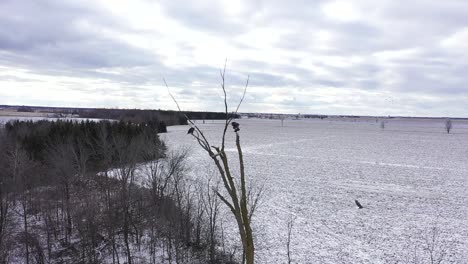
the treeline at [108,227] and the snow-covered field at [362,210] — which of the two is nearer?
the snow-covered field at [362,210]

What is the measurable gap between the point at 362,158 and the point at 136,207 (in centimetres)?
3084

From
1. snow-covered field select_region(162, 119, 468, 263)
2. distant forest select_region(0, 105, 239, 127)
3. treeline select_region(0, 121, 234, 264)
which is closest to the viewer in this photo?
snow-covered field select_region(162, 119, 468, 263)

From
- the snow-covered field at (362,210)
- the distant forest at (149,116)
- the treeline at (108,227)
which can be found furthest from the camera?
the distant forest at (149,116)

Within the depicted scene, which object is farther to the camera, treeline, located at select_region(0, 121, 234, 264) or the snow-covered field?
treeline, located at select_region(0, 121, 234, 264)

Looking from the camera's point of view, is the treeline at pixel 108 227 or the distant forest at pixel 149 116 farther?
the distant forest at pixel 149 116

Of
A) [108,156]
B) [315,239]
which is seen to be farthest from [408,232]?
[108,156]

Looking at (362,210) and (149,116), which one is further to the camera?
(149,116)

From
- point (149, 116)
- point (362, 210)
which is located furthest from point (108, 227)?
point (149, 116)

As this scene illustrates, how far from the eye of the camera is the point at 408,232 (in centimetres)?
1664

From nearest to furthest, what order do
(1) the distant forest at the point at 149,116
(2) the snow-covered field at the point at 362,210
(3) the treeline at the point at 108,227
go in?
(2) the snow-covered field at the point at 362,210
(3) the treeline at the point at 108,227
(1) the distant forest at the point at 149,116

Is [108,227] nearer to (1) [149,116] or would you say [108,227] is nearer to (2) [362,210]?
(2) [362,210]

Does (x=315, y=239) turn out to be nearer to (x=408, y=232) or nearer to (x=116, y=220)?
(x=408, y=232)

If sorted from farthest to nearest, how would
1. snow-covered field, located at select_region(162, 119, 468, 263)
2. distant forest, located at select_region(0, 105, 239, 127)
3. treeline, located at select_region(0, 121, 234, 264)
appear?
distant forest, located at select_region(0, 105, 239, 127)
treeline, located at select_region(0, 121, 234, 264)
snow-covered field, located at select_region(162, 119, 468, 263)

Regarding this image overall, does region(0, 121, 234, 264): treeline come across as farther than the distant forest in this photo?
No
